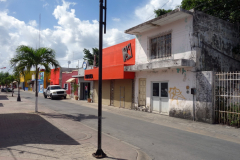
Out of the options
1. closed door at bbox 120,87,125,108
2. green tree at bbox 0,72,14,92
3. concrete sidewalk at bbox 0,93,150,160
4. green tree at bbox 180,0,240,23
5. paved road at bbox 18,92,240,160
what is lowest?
paved road at bbox 18,92,240,160

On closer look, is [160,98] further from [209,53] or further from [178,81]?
[209,53]

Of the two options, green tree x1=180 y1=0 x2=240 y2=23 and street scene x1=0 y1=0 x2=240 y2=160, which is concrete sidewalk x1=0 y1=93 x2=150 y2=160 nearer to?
street scene x1=0 y1=0 x2=240 y2=160

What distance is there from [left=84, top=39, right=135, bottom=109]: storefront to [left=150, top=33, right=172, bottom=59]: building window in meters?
2.32

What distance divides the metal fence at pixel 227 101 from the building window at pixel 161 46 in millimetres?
3903

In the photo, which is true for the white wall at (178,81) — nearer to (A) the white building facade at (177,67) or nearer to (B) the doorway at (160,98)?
(A) the white building facade at (177,67)

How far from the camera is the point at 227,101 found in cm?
996

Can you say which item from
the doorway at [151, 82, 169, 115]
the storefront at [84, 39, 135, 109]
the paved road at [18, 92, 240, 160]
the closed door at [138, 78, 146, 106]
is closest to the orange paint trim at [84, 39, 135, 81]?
the storefront at [84, 39, 135, 109]

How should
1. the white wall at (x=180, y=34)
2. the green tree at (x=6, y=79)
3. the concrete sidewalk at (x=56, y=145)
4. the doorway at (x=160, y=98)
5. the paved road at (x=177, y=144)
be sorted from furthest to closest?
the green tree at (x=6, y=79), the doorway at (x=160, y=98), the white wall at (x=180, y=34), the paved road at (x=177, y=144), the concrete sidewalk at (x=56, y=145)

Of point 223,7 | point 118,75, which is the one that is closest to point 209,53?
point 118,75

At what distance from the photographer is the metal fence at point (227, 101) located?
31.1ft

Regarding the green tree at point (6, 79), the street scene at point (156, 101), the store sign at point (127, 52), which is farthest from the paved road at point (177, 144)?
the green tree at point (6, 79)

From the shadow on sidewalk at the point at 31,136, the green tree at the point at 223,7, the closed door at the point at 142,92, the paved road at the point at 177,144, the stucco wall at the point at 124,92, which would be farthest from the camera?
the stucco wall at the point at 124,92

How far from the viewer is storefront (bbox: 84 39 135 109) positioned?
16425 mm

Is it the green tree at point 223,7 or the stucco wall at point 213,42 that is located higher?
the green tree at point 223,7
